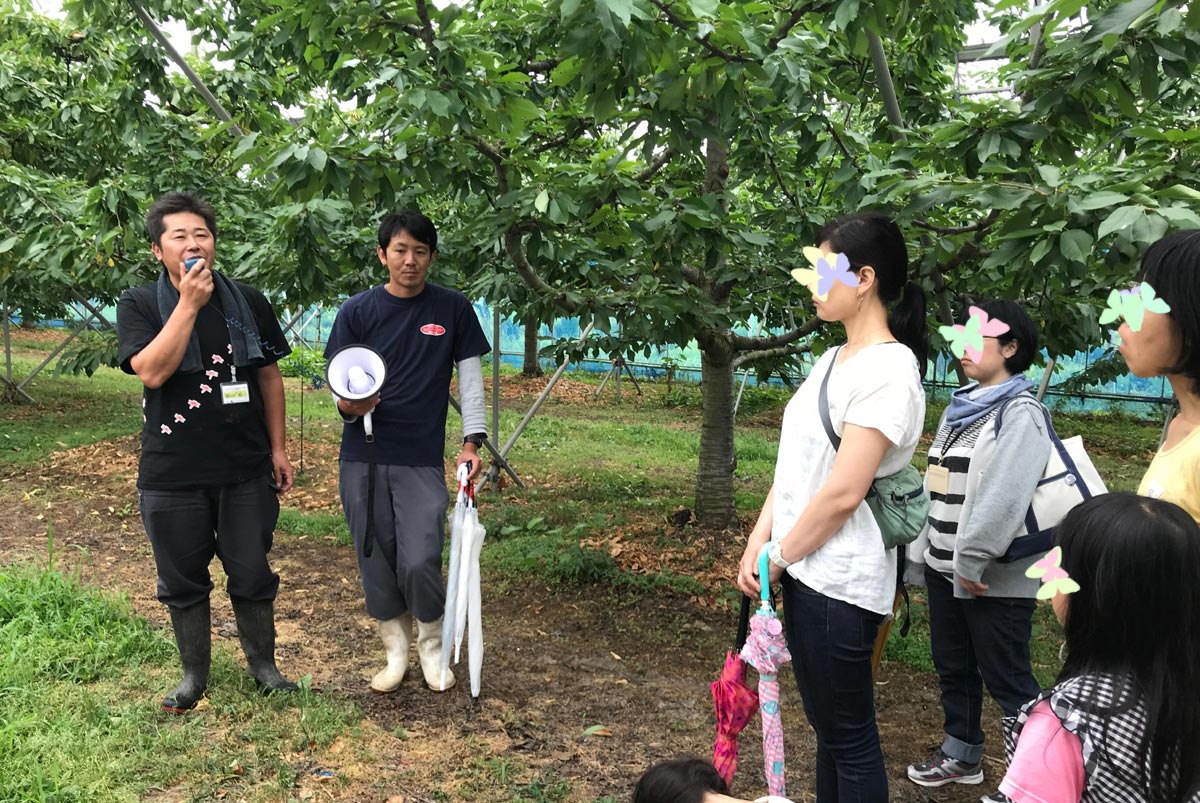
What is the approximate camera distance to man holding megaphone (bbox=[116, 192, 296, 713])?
2893 mm

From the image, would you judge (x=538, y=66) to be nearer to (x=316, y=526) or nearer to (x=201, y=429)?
(x=201, y=429)

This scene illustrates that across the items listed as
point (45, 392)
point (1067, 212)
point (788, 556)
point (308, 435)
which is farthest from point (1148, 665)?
point (45, 392)

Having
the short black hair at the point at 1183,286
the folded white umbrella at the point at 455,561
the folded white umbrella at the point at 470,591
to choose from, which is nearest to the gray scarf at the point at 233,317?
the folded white umbrella at the point at 455,561

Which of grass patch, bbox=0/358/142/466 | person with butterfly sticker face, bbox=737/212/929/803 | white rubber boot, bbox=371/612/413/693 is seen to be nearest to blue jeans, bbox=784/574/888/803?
person with butterfly sticker face, bbox=737/212/929/803

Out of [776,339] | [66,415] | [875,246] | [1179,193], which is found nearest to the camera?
[875,246]

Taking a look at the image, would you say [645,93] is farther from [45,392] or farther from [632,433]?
[45,392]

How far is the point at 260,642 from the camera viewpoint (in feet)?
10.7

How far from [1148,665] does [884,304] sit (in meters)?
0.93

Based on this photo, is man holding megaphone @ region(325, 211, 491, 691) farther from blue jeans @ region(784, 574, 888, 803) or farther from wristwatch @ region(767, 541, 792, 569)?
blue jeans @ region(784, 574, 888, 803)

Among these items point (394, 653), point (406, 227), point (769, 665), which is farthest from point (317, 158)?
point (769, 665)

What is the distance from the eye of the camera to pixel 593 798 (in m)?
2.66

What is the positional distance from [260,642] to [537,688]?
3.49 feet

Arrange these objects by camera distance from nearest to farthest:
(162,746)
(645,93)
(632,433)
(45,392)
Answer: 1. (162,746)
2. (645,93)
3. (632,433)
4. (45,392)

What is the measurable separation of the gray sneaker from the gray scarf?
103 inches
